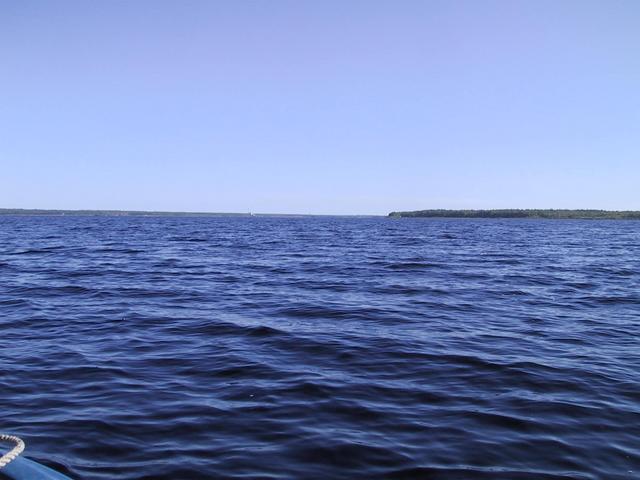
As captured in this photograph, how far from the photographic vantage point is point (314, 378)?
8664 mm

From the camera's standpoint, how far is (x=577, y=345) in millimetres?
11188

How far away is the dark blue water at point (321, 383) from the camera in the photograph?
5910 millimetres

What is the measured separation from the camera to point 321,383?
8.41 metres

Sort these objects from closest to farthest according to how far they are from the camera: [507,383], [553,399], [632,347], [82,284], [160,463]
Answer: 1. [160,463]
2. [553,399]
3. [507,383]
4. [632,347]
5. [82,284]

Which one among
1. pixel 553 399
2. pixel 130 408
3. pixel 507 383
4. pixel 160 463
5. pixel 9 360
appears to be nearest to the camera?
pixel 160 463

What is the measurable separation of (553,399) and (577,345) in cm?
392

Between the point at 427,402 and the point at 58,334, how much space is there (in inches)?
339

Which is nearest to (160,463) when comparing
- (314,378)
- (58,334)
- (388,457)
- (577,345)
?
(388,457)

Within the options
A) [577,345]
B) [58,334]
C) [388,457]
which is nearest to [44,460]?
[388,457]

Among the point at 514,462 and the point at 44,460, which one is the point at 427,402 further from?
the point at 44,460

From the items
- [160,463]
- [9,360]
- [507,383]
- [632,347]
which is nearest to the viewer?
[160,463]

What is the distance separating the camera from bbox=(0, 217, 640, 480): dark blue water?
5910 mm

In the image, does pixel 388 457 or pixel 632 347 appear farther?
pixel 632 347

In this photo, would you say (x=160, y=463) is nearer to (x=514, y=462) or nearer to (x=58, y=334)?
(x=514, y=462)
